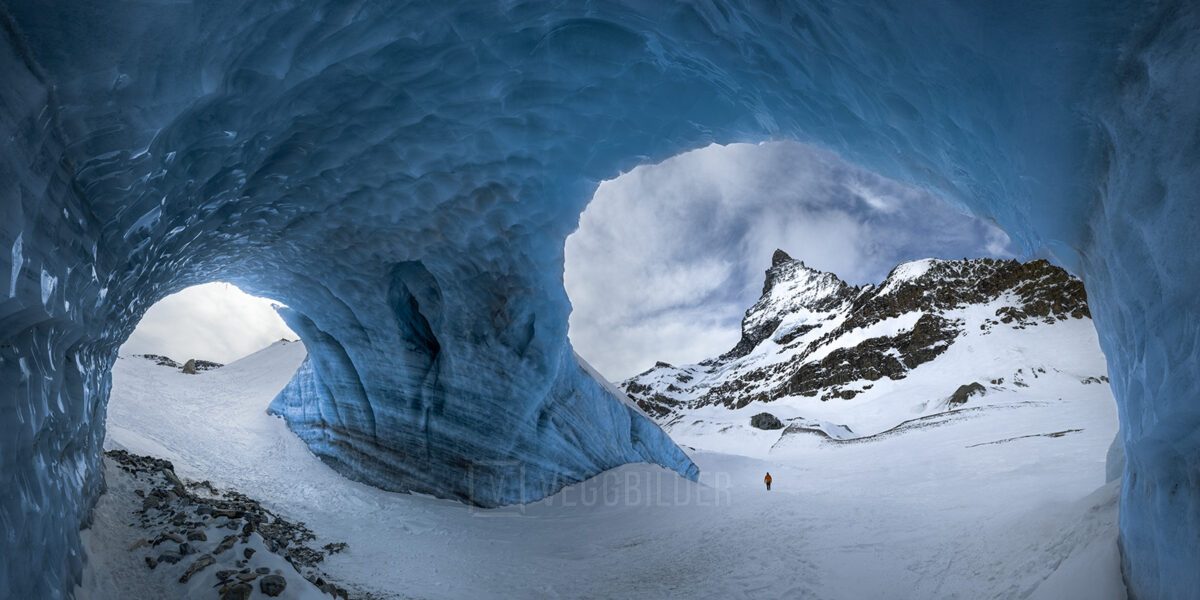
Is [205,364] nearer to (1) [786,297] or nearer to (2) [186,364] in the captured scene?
(2) [186,364]

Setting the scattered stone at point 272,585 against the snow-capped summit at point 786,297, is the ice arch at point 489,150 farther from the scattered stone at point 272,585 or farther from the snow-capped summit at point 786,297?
the snow-capped summit at point 786,297

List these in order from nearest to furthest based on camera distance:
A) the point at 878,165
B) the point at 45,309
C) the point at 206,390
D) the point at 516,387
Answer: the point at 45,309 < the point at 878,165 < the point at 516,387 < the point at 206,390

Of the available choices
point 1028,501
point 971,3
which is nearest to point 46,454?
point 971,3

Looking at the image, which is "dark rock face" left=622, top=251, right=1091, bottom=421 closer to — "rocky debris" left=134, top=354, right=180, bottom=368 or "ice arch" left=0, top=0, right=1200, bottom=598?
"rocky debris" left=134, top=354, right=180, bottom=368

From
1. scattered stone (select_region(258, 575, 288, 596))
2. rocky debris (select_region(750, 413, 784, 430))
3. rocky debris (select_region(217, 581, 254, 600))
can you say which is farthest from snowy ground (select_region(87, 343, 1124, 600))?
rocky debris (select_region(750, 413, 784, 430))

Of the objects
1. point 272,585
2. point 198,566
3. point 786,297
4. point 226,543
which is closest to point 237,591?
point 272,585

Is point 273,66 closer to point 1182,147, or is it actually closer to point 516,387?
point 1182,147

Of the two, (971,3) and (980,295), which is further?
(980,295)
